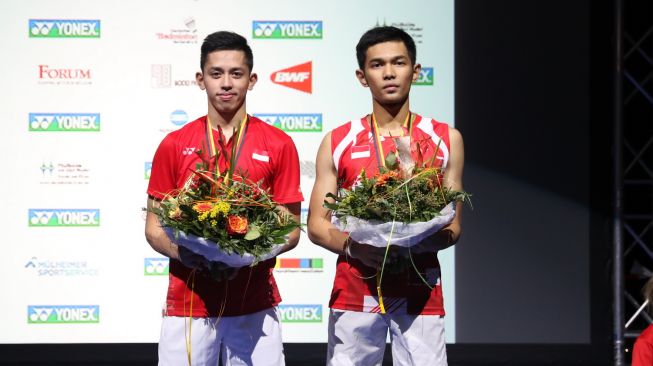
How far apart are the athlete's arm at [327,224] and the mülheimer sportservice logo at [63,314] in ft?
7.69


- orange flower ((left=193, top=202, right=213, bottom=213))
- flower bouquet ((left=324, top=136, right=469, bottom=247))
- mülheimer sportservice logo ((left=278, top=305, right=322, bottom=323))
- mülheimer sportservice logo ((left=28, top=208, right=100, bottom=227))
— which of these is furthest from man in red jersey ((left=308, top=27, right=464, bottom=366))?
mülheimer sportservice logo ((left=28, top=208, right=100, bottom=227))

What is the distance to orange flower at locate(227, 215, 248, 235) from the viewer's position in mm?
2904

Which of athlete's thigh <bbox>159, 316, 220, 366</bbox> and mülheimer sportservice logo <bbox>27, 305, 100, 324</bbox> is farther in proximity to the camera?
mülheimer sportservice logo <bbox>27, 305, 100, 324</bbox>

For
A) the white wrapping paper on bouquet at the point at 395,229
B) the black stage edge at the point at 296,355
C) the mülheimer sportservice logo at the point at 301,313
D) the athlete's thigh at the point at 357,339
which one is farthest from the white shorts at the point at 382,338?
the black stage edge at the point at 296,355

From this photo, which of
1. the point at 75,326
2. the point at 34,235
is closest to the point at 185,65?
the point at 34,235

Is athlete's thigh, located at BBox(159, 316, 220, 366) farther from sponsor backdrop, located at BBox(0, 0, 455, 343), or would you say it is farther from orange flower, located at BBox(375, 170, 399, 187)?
sponsor backdrop, located at BBox(0, 0, 455, 343)

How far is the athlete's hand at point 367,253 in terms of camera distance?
315 centimetres

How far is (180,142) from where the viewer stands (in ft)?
11.2

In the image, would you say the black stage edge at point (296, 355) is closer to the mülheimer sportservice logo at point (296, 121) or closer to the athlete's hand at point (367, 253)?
the mülheimer sportservice logo at point (296, 121)

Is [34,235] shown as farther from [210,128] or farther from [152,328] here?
[210,128]

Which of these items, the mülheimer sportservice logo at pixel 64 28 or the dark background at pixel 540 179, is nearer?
the mülheimer sportservice logo at pixel 64 28

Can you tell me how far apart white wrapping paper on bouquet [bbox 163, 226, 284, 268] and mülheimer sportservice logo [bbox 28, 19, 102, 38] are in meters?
2.70

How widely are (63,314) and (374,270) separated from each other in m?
2.67

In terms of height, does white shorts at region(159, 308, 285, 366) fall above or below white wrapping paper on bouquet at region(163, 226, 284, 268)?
below
